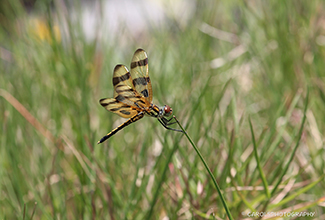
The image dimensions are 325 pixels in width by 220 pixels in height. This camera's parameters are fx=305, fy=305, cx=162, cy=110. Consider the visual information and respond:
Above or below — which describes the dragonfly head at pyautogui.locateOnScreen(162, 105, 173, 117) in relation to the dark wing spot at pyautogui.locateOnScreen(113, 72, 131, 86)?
below

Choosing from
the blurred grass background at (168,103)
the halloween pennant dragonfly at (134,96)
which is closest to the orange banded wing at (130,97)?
the halloween pennant dragonfly at (134,96)

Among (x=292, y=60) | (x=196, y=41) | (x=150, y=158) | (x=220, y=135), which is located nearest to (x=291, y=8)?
(x=292, y=60)

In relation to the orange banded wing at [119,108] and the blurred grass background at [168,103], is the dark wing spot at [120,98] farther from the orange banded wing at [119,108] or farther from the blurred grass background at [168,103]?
the blurred grass background at [168,103]

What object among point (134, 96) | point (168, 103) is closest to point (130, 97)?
point (134, 96)

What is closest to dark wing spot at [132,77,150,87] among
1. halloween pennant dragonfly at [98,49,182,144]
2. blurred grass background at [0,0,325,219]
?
halloween pennant dragonfly at [98,49,182,144]

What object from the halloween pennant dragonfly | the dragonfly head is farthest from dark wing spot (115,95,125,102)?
the dragonfly head

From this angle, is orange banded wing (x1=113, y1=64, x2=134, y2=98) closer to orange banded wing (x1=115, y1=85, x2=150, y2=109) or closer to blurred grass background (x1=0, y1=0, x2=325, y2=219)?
orange banded wing (x1=115, y1=85, x2=150, y2=109)

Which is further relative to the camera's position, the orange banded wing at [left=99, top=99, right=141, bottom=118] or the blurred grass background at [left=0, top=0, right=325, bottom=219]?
the blurred grass background at [left=0, top=0, right=325, bottom=219]
